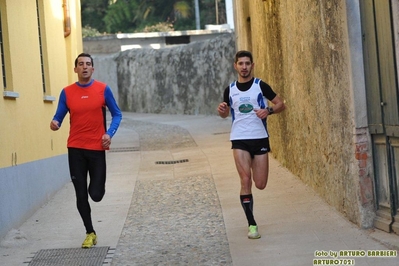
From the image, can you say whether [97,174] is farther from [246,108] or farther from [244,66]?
[244,66]

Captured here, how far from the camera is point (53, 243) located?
340 inches

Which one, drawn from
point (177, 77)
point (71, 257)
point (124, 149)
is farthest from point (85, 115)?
point (177, 77)

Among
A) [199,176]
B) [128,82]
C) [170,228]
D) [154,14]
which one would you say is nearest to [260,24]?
[199,176]

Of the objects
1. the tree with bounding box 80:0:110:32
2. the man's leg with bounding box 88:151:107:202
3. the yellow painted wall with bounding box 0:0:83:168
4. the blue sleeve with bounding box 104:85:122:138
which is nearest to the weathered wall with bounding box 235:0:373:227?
the blue sleeve with bounding box 104:85:122:138

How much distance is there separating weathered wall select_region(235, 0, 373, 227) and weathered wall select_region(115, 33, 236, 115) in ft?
36.9

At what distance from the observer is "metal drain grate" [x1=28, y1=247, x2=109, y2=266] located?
7.61 m

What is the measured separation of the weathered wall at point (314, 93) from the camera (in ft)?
26.9

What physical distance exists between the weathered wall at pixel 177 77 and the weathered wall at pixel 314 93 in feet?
36.9

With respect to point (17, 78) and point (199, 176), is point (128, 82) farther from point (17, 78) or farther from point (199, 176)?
point (17, 78)

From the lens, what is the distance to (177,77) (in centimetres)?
2848

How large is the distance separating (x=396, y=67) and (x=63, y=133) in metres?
7.36

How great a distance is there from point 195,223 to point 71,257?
1.78 m

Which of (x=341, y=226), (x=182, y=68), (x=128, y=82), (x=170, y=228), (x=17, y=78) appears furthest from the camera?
(x=128, y=82)

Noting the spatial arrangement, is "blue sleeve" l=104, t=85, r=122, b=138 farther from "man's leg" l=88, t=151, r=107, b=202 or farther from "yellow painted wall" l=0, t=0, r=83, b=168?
"yellow painted wall" l=0, t=0, r=83, b=168
